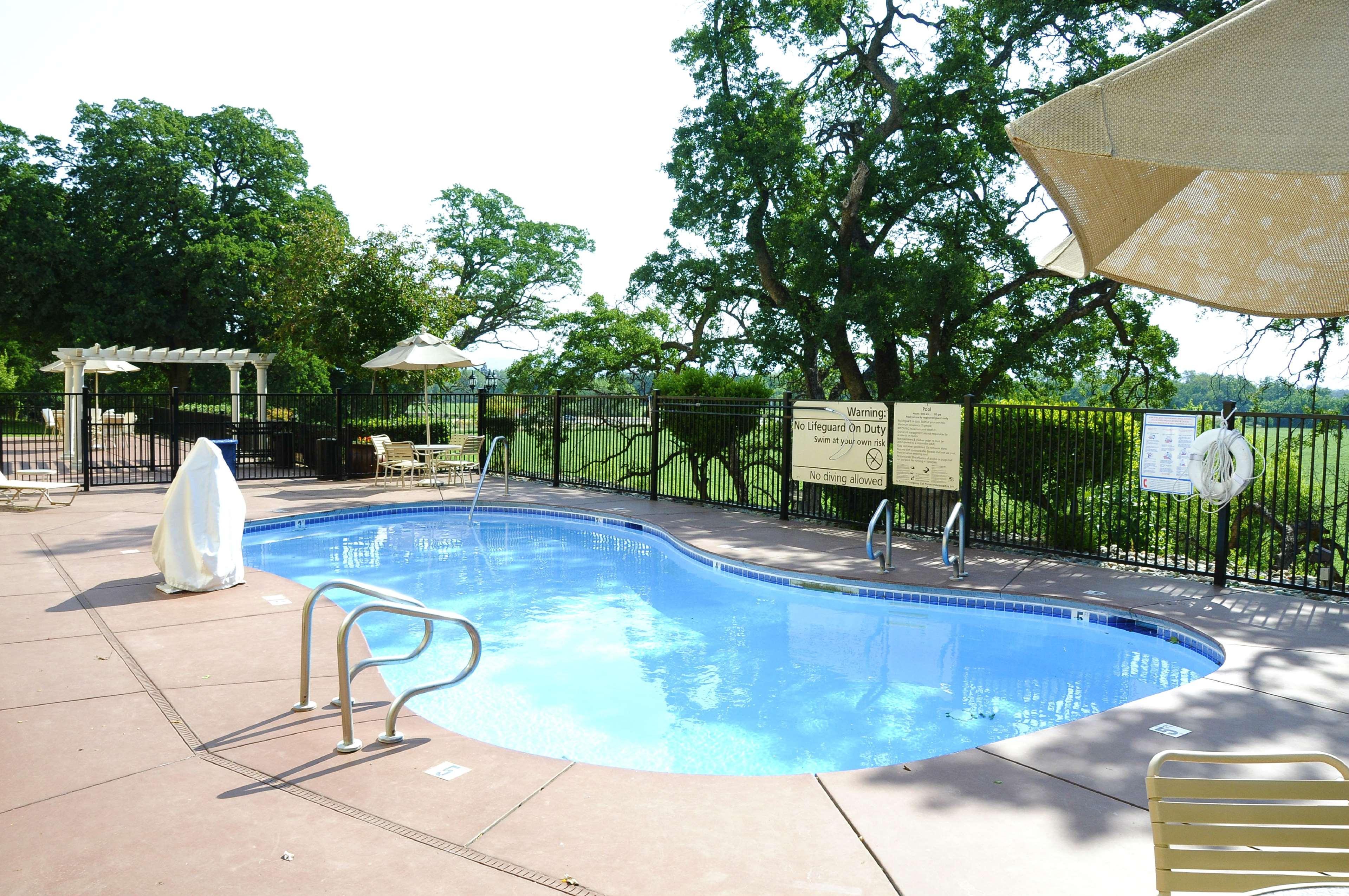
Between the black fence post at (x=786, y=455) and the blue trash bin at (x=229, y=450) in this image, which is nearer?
the blue trash bin at (x=229, y=450)

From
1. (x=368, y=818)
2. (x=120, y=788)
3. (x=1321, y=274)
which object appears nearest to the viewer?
(x=1321, y=274)

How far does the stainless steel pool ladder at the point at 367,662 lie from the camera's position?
3764mm

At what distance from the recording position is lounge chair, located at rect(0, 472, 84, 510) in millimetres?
11250

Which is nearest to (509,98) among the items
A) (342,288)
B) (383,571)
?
(342,288)

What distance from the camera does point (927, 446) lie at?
30.7ft

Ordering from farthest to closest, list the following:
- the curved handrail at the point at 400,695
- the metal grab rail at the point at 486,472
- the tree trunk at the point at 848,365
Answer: the tree trunk at the point at 848,365 → the metal grab rail at the point at 486,472 → the curved handrail at the point at 400,695

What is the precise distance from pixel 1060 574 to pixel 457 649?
5.67 meters

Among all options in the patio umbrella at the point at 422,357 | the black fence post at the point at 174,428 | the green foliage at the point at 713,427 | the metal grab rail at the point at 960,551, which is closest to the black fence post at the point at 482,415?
the patio umbrella at the point at 422,357

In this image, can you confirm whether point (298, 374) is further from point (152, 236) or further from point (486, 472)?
point (486, 472)

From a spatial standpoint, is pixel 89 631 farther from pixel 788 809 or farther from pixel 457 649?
pixel 788 809

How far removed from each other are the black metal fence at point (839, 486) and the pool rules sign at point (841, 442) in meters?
0.36

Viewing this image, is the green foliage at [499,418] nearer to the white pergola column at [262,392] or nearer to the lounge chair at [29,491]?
the white pergola column at [262,392]

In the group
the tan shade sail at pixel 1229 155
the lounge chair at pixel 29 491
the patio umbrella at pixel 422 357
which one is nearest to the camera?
the tan shade sail at pixel 1229 155

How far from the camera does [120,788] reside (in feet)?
11.2
